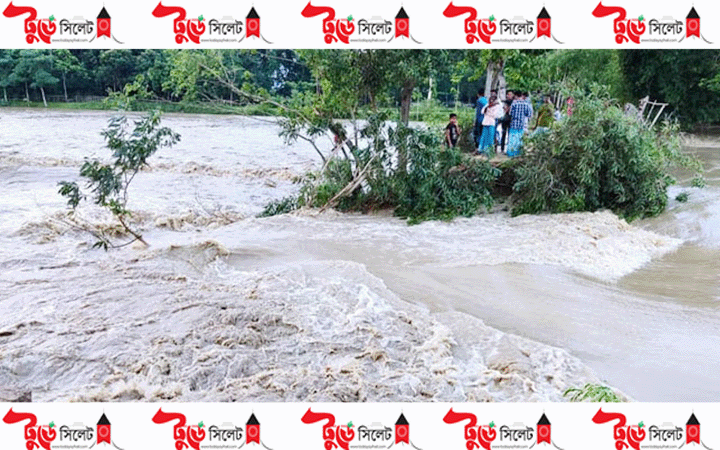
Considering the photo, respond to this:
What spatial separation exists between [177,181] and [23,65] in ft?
108

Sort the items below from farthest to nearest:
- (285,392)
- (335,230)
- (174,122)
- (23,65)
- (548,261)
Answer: (23,65)
(174,122)
(335,230)
(548,261)
(285,392)

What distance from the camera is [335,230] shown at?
10430mm

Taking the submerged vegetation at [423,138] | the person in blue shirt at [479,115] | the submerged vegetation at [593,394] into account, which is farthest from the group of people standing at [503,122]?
the submerged vegetation at [593,394]

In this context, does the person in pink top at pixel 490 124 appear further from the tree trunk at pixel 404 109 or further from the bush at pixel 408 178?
the tree trunk at pixel 404 109

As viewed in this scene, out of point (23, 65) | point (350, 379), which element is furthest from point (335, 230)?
point (23, 65)

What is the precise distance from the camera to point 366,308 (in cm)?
639

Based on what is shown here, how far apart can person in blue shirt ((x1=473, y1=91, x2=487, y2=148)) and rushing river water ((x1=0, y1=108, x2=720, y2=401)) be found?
2.42 metres

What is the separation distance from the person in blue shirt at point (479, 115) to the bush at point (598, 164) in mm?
1488

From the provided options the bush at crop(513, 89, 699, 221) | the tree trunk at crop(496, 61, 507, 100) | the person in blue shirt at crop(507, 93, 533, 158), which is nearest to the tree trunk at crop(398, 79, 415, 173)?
the person in blue shirt at crop(507, 93, 533, 158)

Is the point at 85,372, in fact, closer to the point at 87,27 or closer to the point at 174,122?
the point at 87,27

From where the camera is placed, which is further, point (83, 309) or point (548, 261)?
point (548, 261)

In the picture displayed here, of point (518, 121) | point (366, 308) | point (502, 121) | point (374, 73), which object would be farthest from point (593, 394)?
point (502, 121)

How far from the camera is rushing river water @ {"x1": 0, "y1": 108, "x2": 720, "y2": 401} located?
4.90m

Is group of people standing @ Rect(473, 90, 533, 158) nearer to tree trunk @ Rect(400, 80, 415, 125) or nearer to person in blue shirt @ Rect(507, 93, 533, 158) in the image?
person in blue shirt @ Rect(507, 93, 533, 158)
